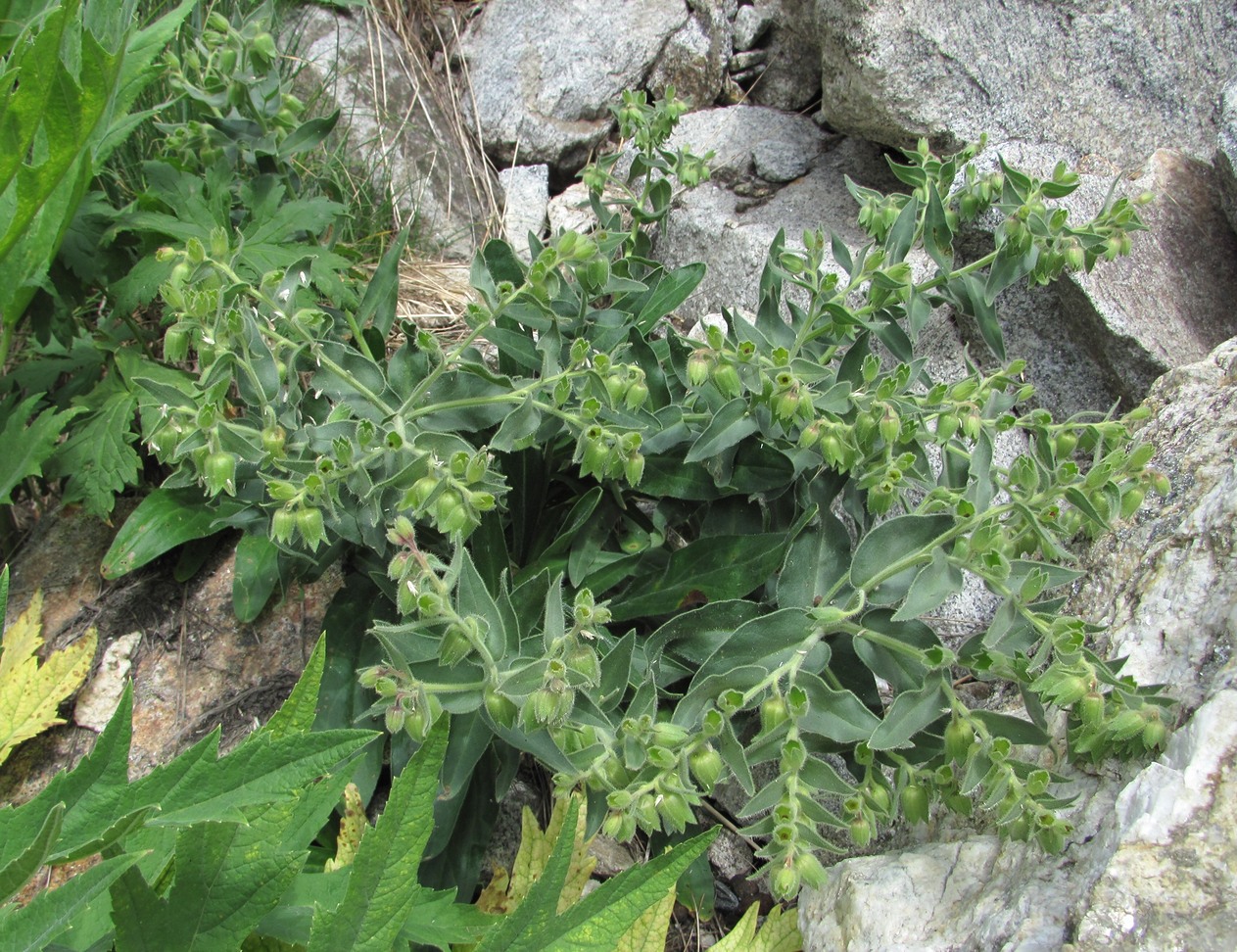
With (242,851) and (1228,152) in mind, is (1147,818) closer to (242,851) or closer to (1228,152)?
(242,851)

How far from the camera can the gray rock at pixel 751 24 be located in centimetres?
342

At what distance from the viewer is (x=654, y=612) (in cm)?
190

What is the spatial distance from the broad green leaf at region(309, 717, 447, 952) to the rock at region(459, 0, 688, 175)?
106 inches

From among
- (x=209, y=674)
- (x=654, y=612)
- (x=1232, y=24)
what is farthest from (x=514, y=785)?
(x=1232, y=24)

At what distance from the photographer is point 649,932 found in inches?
67.4

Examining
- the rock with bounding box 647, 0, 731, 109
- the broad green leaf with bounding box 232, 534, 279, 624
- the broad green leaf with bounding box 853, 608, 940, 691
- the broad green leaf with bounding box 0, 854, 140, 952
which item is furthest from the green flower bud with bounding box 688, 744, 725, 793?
the rock with bounding box 647, 0, 731, 109

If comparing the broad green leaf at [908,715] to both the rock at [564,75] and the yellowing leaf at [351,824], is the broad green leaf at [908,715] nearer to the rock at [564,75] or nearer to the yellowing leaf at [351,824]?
the yellowing leaf at [351,824]

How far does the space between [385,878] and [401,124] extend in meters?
2.83

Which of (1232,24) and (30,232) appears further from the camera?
(1232,24)

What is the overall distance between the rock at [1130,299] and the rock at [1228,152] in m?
0.08

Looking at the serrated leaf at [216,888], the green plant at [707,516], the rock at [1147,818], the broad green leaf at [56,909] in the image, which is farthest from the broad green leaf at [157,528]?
the rock at [1147,818]

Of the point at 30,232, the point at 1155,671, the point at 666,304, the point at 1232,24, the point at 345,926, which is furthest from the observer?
the point at 1232,24

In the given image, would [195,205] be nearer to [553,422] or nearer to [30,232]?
[30,232]

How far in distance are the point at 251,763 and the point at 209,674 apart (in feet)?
3.41
